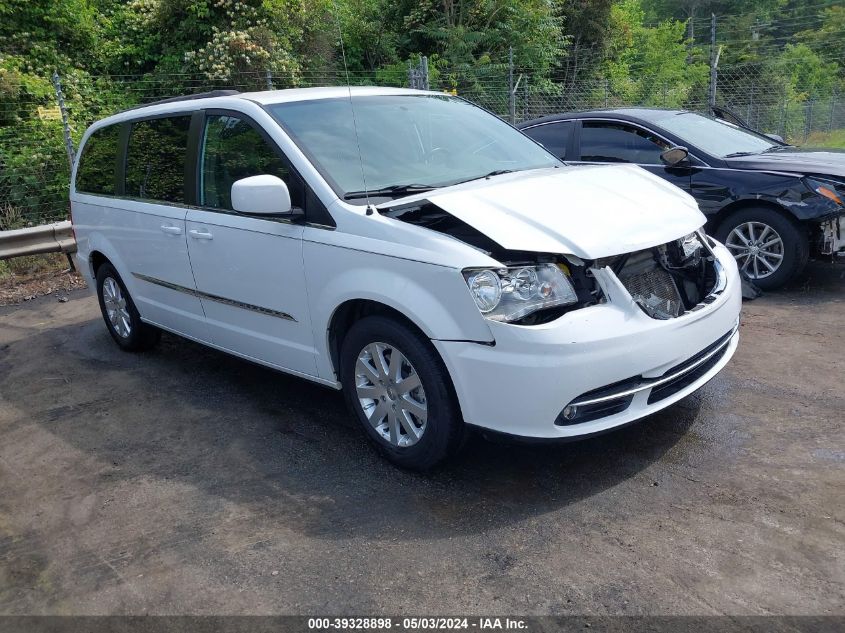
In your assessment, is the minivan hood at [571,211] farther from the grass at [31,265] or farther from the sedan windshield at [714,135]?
the grass at [31,265]

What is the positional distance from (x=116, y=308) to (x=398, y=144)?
3049 mm

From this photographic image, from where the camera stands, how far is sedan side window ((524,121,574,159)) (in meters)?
7.46

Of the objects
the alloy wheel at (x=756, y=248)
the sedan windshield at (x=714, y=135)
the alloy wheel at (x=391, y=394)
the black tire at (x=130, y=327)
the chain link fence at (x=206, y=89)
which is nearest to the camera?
the alloy wheel at (x=391, y=394)

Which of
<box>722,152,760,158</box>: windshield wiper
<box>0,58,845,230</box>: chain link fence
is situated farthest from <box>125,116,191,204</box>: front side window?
<box>722,152,760,158</box>: windshield wiper

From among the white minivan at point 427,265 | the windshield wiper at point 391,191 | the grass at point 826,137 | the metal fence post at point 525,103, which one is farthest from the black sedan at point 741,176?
the grass at point 826,137

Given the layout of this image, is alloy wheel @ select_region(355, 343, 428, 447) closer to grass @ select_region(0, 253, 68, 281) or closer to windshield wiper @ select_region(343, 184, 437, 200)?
windshield wiper @ select_region(343, 184, 437, 200)

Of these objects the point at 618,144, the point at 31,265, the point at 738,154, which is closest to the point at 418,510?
the point at 618,144

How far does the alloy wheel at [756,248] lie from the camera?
6359 millimetres

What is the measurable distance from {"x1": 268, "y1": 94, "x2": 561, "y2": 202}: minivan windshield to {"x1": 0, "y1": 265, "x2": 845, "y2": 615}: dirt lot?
1.43m

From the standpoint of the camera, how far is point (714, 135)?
718 centimetres

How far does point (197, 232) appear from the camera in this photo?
459 centimetres

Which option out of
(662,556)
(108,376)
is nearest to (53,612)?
(662,556)

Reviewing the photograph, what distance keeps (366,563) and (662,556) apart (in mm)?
1147

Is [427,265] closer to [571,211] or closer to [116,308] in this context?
[571,211]
